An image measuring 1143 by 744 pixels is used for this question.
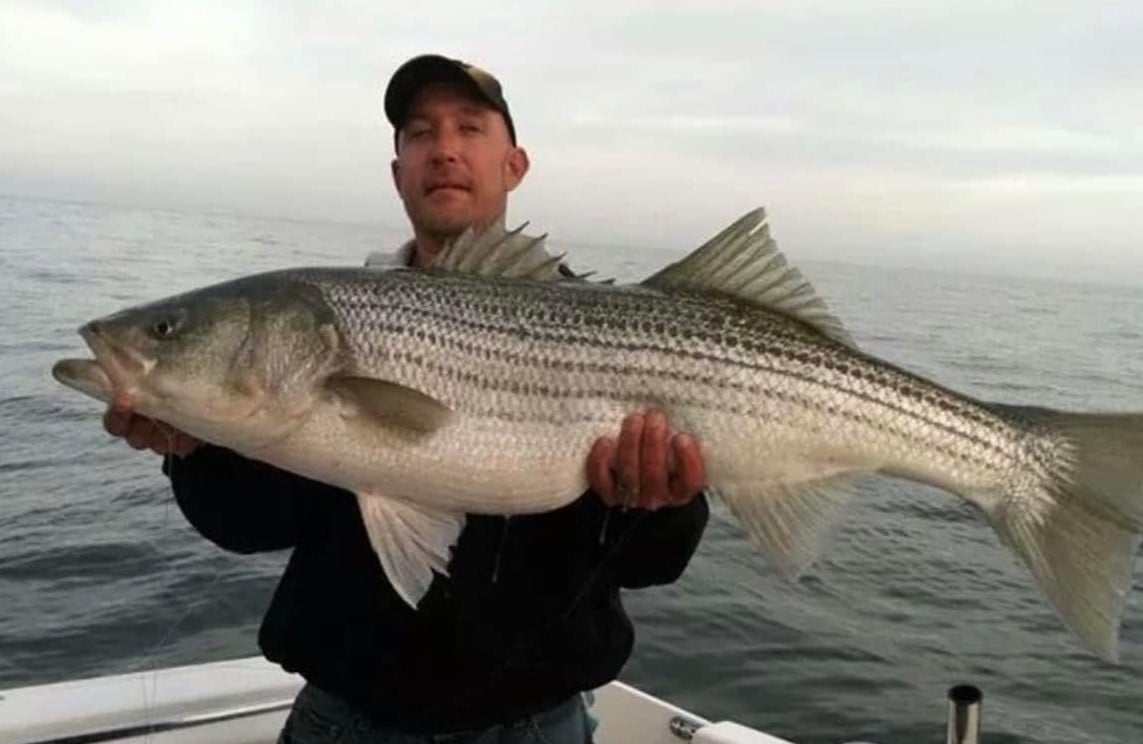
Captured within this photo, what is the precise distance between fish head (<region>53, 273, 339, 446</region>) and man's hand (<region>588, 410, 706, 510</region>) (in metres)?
0.91

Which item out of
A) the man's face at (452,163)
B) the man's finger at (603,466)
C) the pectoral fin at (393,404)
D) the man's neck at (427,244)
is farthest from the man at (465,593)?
the man's face at (452,163)

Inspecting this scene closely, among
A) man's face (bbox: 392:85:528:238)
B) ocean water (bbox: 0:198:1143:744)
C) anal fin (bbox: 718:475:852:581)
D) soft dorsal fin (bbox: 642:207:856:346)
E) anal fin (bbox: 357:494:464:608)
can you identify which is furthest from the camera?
ocean water (bbox: 0:198:1143:744)

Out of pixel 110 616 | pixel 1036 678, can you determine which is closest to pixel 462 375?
pixel 110 616

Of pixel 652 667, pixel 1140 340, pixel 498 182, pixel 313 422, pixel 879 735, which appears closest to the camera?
pixel 313 422

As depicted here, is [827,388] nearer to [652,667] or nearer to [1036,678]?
Answer: [652,667]

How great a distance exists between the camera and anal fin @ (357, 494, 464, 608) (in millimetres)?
3273


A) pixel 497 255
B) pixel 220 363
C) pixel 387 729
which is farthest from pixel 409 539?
pixel 497 255

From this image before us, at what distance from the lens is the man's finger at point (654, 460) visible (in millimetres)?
3344

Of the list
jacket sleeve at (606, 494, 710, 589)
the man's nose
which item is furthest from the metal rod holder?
the man's nose

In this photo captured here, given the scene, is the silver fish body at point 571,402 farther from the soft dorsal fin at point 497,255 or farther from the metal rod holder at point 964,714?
the metal rod holder at point 964,714

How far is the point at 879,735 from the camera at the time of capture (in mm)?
8805

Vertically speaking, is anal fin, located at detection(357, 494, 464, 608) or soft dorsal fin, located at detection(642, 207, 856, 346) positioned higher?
soft dorsal fin, located at detection(642, 207, 856, 346)

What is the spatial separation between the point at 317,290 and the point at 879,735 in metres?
6.92

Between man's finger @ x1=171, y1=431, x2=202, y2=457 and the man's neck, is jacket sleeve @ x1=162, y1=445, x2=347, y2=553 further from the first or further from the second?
the man's neck
